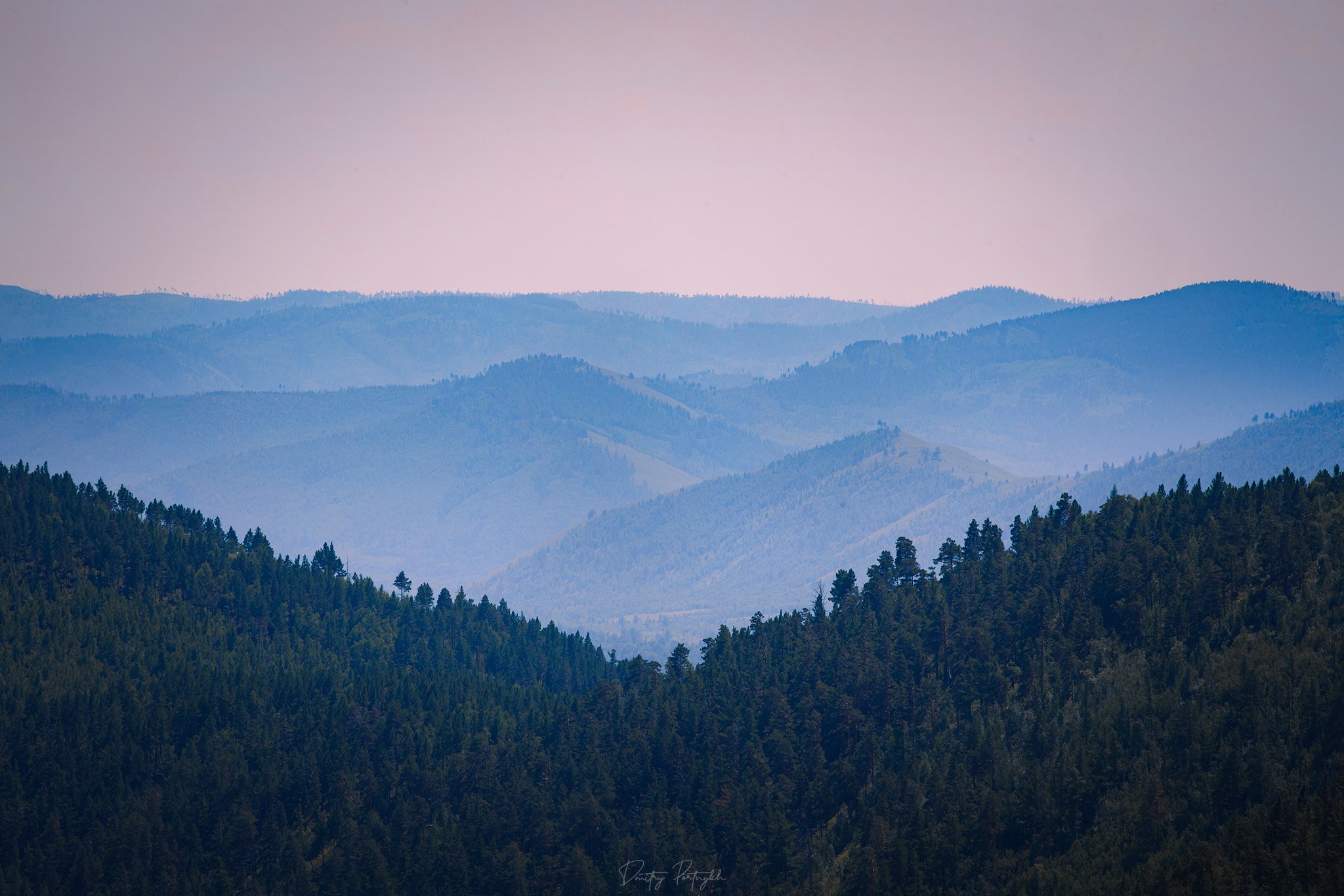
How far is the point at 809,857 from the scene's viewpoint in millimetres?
138750

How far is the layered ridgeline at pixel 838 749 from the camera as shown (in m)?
125

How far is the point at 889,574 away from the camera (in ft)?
613

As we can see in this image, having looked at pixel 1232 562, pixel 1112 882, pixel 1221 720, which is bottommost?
pixel 1112 882

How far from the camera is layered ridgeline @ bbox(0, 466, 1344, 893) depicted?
125 metres

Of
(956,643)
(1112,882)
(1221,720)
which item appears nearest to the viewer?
(1112,882)

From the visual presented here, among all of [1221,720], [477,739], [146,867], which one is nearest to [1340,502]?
[1221,720]

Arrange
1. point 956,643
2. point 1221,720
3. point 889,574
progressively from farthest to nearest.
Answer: point 889,574
point 956,643
point 1221,720

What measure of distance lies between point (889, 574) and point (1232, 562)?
49565 millimetres

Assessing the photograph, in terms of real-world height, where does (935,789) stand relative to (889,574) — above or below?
below

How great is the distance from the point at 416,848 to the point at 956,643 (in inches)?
2242

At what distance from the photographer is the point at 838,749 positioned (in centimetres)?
15475

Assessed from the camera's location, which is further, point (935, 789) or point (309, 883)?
point (309, 883)

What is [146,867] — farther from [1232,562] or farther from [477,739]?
[1232,562]

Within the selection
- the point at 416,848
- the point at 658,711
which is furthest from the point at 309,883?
the point at 658,711
